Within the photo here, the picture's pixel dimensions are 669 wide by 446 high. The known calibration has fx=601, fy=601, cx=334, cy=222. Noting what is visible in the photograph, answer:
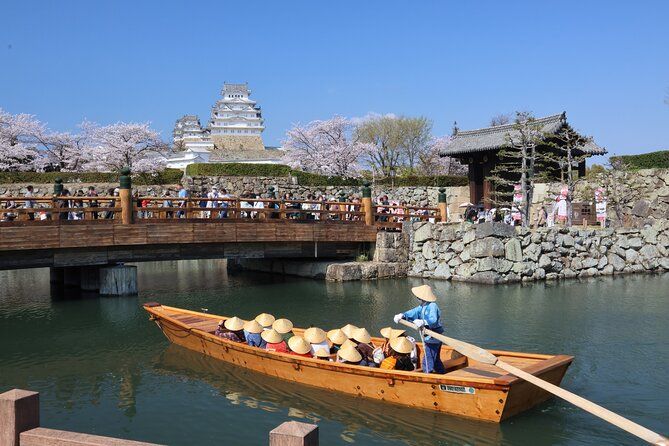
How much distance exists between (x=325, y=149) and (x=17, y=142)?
2166 centimetres

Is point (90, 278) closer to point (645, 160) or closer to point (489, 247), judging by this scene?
point (489, 247)

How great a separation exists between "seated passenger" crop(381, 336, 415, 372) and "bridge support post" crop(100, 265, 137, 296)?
12.0m

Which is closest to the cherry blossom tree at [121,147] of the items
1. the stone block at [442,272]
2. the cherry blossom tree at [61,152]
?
the cherry blossom tree at [61,152]

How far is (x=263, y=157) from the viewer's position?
5794 cm

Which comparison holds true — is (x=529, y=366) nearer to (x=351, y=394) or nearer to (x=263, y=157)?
(x=351, y=394)

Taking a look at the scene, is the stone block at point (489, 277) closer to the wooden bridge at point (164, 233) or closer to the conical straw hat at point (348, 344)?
the wooden bridge at point (164, 233)

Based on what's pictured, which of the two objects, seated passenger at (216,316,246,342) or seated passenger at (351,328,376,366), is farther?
seated passenger at (216,316,246,342)

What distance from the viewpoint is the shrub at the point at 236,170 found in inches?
1485

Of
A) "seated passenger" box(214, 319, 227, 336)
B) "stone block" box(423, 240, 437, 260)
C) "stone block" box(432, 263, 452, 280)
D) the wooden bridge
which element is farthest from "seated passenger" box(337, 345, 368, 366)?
"stone block" box(423, 240, 437, 260)

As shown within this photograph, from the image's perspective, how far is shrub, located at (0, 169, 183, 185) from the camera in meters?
35.2

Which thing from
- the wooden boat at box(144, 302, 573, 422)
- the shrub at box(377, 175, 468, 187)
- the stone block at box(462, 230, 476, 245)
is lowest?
the wooden boat at box(144, 302, 573, 422)

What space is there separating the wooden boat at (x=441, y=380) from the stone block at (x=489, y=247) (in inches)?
449

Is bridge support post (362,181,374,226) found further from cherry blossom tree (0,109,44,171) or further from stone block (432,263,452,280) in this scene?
cherry blossom tree (0,109,44,171)

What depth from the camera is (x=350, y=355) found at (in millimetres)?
8984
